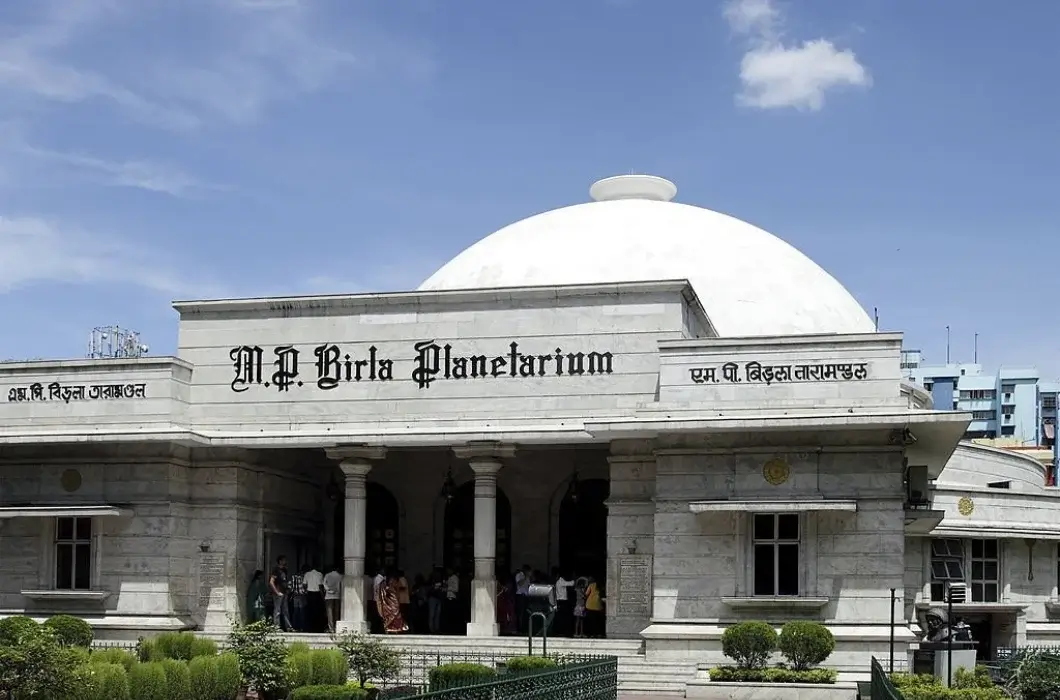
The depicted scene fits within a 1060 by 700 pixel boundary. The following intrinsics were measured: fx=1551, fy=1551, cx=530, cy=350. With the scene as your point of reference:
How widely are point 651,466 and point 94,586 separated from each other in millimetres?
11407

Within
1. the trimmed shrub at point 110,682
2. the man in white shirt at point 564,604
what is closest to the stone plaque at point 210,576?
the man in white shirt at point 564,604

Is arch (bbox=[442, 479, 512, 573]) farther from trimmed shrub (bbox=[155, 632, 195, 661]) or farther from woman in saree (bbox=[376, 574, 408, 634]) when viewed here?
trimmed shrub (bbox=[155, 632, 195, 661])

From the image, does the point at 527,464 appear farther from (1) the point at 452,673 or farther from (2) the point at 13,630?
(2) the point at 13,630

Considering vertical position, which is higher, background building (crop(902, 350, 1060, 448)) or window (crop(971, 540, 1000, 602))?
background building (crop(902, 350, 1060, 448))

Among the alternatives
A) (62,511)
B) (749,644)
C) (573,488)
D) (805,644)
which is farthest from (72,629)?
(805,644)

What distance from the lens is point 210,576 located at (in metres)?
31.3

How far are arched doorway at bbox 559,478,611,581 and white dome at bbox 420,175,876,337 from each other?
5386 mm

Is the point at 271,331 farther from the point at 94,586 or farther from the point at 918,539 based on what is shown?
the point at 918,539

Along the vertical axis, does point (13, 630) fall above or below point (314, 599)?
above

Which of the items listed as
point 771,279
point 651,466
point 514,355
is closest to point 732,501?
point 651,466

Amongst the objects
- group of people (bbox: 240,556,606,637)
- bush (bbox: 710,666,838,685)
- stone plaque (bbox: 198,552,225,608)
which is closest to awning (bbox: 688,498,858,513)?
bush (bbox: 710,666,838,685)

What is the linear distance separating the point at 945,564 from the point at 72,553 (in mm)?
Result: 20257

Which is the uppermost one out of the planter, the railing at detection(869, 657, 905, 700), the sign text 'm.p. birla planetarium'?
the sign text 'm.p. birla planetarium'

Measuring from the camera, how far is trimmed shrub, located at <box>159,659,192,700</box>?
2106 cm
